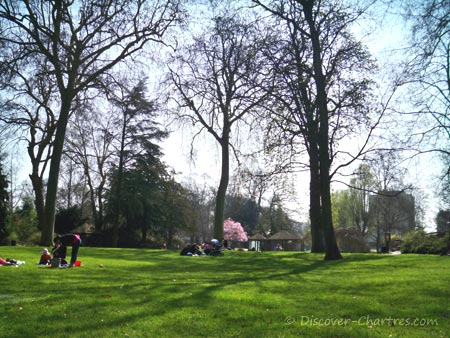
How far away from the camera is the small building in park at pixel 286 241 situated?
5253 centimetres

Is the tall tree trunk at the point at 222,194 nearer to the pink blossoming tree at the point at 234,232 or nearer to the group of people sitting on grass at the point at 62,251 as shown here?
the group of people sitting on grass at the point at 62,251

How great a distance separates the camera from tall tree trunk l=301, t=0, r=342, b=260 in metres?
20.2

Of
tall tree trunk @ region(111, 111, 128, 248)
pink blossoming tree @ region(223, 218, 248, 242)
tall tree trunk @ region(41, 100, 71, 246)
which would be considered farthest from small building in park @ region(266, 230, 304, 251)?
tall tree trunk @ region(41, 100, 71, 246)

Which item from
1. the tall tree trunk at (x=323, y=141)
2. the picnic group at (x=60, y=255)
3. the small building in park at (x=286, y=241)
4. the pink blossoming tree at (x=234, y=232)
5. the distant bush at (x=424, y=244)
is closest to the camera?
the picnic group at (x=60, y=255)

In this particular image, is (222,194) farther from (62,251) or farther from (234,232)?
(234,232)

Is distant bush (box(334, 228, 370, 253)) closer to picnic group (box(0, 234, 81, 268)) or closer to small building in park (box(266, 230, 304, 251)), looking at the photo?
small building in park (box(266, 230, 304, 251))

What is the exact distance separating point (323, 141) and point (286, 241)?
1554 inches

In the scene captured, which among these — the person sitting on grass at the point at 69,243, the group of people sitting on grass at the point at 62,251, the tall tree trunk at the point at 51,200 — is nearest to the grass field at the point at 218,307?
the group of people sitting on grass at the point at 62,251

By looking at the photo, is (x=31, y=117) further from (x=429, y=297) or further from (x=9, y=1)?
(x=429, y=297)

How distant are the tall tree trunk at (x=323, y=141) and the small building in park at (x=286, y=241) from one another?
3190cm

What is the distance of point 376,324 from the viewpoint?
6.68 m

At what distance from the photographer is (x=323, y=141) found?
805 inches

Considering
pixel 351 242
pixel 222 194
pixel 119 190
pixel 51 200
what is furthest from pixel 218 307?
pixel 351 242

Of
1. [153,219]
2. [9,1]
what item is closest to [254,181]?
[9,1]
